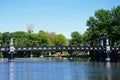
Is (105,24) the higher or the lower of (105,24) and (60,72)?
the higher

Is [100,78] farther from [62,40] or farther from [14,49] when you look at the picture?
[62,40]

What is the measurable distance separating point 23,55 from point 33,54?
9.14 meters

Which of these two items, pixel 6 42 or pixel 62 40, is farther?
pixel 62 40

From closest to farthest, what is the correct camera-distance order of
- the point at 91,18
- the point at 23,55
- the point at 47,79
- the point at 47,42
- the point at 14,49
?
1. the point at 47,79
2. the point at 14,49
3. the point at 91,18
4. the point at 23,55
5. the point at 47,42

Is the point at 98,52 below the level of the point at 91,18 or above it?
below

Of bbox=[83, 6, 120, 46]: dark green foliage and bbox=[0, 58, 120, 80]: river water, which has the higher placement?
bbox=[83, 6, 120, 46]: dark green foliage

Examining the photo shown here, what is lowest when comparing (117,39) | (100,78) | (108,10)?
(100,78)

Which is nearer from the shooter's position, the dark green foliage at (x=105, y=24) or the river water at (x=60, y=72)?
the river water at (x=60, y=72)

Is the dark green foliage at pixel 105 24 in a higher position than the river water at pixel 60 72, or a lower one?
higher

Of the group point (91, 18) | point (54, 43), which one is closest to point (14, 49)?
point (91, 18)

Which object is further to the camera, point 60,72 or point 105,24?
point 105,24

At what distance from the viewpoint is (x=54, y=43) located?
191m

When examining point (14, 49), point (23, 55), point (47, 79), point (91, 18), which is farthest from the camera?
point (23, 55)

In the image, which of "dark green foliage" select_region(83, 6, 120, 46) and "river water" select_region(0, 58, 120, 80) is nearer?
"river water" select_region(0, 58, 120, 80)
